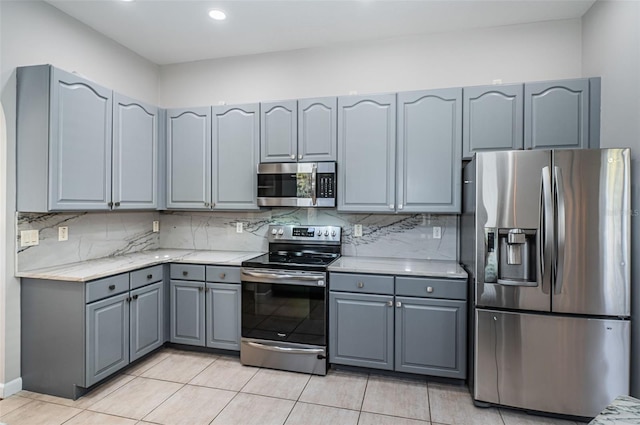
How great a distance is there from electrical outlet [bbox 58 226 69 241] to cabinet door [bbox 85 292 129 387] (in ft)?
2.29

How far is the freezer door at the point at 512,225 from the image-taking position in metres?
2.17

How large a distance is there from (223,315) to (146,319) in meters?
0.62

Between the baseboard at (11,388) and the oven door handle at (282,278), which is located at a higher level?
the oven door handle at (282,278)

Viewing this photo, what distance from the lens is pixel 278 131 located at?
313 cm

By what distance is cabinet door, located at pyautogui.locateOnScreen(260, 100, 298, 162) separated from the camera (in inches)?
122

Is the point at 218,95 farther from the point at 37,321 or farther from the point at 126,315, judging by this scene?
the point at 37,321

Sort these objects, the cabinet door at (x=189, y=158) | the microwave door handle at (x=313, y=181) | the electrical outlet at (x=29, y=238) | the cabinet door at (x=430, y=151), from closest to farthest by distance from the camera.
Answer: the electrical outlet at (x=29, y=238) < the cabinet door at (x=430, y=151) < the microwave door handle at (x=313, y=181) < the cabinet door at (x=189, y=158)

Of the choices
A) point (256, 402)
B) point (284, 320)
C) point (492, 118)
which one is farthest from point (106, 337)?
point (492, 118)

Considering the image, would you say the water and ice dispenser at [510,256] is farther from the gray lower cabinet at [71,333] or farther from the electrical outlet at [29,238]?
the electrical outlet at [29,238]

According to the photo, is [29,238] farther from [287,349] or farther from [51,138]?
[287,349]

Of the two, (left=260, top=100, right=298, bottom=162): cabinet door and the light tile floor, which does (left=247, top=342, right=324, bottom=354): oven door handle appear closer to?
the light tile floor

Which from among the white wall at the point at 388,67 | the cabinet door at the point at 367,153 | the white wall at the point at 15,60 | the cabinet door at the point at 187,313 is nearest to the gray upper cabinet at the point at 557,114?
the white wall at the point at 388,67

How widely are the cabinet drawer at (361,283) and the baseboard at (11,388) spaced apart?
2.31m

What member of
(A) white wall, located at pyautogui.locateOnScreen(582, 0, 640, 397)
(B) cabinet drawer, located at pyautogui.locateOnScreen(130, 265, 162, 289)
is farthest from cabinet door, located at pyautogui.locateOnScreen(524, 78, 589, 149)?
(B) cabinet drawer, located at pyautogui.locateOnScreen(130, 265, 162, 289)
